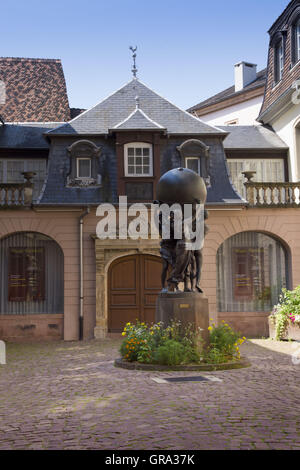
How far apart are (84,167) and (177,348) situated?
9712mm

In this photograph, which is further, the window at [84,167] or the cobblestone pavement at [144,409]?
the window at [84,167]

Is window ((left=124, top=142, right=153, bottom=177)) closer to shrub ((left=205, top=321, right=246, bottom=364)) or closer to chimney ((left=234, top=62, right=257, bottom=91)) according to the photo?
shrub ((left=205, top=321, right=246, bottom=364))

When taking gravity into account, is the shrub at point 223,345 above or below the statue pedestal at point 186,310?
below

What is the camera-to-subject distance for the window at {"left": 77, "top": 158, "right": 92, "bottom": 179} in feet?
60.8

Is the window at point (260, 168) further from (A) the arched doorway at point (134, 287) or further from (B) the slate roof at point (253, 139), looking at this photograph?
(A) the arched doorway at point (134, 287)

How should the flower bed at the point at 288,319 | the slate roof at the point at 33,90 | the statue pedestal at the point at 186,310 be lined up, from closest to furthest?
1. the statue pedestal at the point at 186,310
2. the flower bed at the point at 288,319
3. the slate roof at the point at 33,90

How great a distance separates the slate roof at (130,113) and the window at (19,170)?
174 centimetres

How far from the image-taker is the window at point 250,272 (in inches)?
730

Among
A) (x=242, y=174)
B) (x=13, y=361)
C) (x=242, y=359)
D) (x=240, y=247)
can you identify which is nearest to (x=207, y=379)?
(x=242, y=359)

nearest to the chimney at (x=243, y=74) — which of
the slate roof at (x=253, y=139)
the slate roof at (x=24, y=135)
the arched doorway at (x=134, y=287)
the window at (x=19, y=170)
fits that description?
the slate roof at (x=253, y=139)

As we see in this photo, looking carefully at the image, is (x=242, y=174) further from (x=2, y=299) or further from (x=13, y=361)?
(x=13, y=361)

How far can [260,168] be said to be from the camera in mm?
20219

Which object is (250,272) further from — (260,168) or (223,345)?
(223,345)

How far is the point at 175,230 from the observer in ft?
37.4
